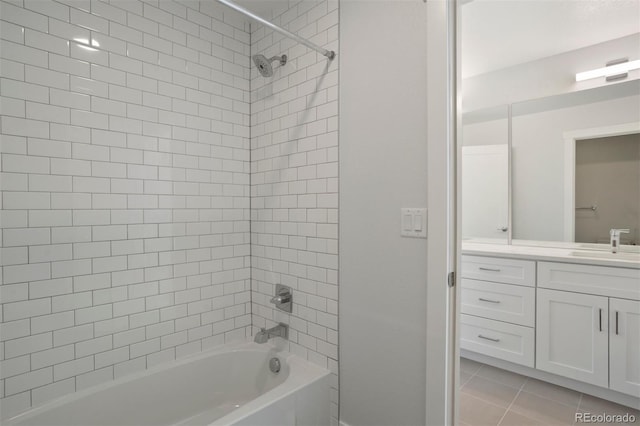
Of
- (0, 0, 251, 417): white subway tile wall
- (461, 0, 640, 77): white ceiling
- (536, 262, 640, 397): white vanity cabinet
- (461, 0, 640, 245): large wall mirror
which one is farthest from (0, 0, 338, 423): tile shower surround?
(536, 262, 640, 397): white vanity cabinet

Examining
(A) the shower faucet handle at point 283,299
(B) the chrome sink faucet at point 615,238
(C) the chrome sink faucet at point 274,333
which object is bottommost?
(C) the chrome sink faucet at point 274,333

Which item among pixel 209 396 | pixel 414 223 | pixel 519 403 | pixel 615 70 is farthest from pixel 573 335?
pixel 209 396

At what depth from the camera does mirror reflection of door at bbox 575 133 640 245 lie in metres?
2.38

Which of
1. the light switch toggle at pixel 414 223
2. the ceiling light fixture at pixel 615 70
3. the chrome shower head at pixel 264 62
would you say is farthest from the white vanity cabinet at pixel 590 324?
the chrome shower head at pixel 264 62

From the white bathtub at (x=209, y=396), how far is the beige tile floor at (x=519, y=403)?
1.11 m

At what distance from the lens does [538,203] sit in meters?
2.80

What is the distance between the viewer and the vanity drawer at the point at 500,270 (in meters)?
2.45

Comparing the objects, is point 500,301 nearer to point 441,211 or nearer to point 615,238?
point 615,238

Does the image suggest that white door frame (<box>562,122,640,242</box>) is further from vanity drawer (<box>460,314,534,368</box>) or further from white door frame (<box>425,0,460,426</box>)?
white door frame (<box>425,0,460,426</box>)

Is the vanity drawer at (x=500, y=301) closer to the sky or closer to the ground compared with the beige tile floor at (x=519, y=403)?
closer to the sky

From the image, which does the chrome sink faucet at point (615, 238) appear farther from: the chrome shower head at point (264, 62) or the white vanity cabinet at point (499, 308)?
the chrome shower head at point (264, 62)

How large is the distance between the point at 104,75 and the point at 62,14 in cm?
28

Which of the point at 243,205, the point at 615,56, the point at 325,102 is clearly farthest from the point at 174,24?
the point at 615,56

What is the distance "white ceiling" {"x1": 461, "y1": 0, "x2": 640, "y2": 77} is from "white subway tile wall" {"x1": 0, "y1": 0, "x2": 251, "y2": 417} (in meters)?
1.68
